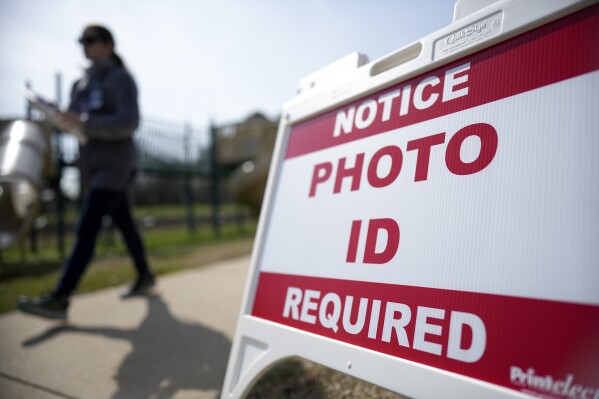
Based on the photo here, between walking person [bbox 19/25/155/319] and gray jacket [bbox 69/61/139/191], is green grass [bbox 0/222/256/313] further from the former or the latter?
gray jacket [bbox 69/61/139/191]

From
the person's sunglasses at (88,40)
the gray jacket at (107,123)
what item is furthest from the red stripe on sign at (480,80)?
the person's sunglasses at (88,40)

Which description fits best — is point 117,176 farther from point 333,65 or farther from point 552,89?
point 552,89

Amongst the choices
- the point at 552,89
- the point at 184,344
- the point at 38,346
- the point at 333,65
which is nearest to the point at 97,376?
the point at 184,344

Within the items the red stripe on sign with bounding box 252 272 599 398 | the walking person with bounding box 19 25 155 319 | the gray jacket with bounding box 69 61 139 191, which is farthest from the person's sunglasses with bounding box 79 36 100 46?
the red stripe on sign with bounding box 252 272 599 398

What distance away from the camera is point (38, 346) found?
1965 millimetres

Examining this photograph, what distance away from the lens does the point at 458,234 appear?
0.86 m

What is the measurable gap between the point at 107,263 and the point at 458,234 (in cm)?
429

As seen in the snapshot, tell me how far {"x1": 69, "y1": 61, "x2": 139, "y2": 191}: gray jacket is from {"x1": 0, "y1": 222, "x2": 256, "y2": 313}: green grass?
47.2 inches

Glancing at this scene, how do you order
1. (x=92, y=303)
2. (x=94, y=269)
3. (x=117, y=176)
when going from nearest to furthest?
(x=117, y=176) → (x=92, y=303) → (x=94, y=269)

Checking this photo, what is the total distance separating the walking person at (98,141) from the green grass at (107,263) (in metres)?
0.86

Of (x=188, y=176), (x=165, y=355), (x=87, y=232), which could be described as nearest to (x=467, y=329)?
(x=165, y=355)

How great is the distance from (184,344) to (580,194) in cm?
182

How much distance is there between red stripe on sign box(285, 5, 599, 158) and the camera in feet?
2.54

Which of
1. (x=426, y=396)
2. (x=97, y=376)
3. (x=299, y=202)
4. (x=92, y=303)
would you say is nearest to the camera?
(x=426, y=396)
